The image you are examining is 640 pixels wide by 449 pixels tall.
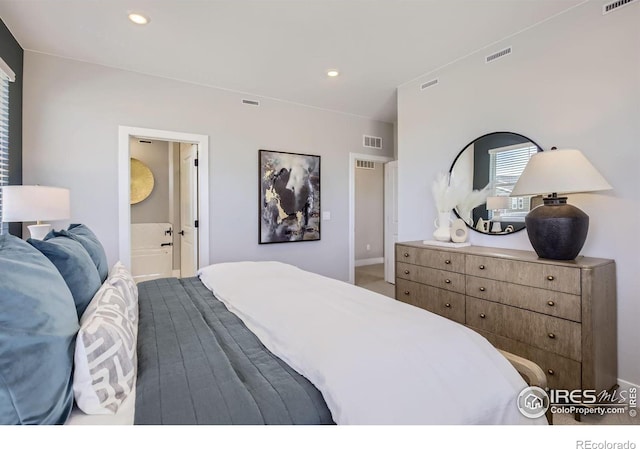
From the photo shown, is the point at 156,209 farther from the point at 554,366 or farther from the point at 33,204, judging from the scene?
the point at 554,366

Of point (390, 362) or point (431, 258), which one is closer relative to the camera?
point (390, 362)

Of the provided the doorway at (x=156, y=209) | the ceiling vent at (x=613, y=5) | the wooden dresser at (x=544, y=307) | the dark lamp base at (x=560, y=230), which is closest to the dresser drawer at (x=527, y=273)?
the wooden dresser at (x=544, y=307)

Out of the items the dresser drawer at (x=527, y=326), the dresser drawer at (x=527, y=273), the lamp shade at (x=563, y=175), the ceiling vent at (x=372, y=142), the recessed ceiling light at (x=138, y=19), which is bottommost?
the dresser drawer at (x=527, y=326)

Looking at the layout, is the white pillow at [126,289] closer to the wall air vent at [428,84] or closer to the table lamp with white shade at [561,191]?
the table lamp with white shade at [561,191]

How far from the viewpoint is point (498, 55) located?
2.75 metres

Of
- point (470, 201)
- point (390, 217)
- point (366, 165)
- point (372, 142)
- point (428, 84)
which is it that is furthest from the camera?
point (366, 165)

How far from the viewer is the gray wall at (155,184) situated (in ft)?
16.4

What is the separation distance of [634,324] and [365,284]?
345 cm

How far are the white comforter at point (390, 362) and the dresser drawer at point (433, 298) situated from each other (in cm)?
130

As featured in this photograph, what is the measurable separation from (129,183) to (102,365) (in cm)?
278

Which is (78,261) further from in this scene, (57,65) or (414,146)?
(414,146)

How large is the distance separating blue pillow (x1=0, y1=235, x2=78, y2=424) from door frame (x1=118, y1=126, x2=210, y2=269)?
2490mm

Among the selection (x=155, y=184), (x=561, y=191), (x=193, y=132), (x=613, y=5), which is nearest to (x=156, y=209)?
(x=155, y=184)

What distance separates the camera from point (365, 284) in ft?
17.1
